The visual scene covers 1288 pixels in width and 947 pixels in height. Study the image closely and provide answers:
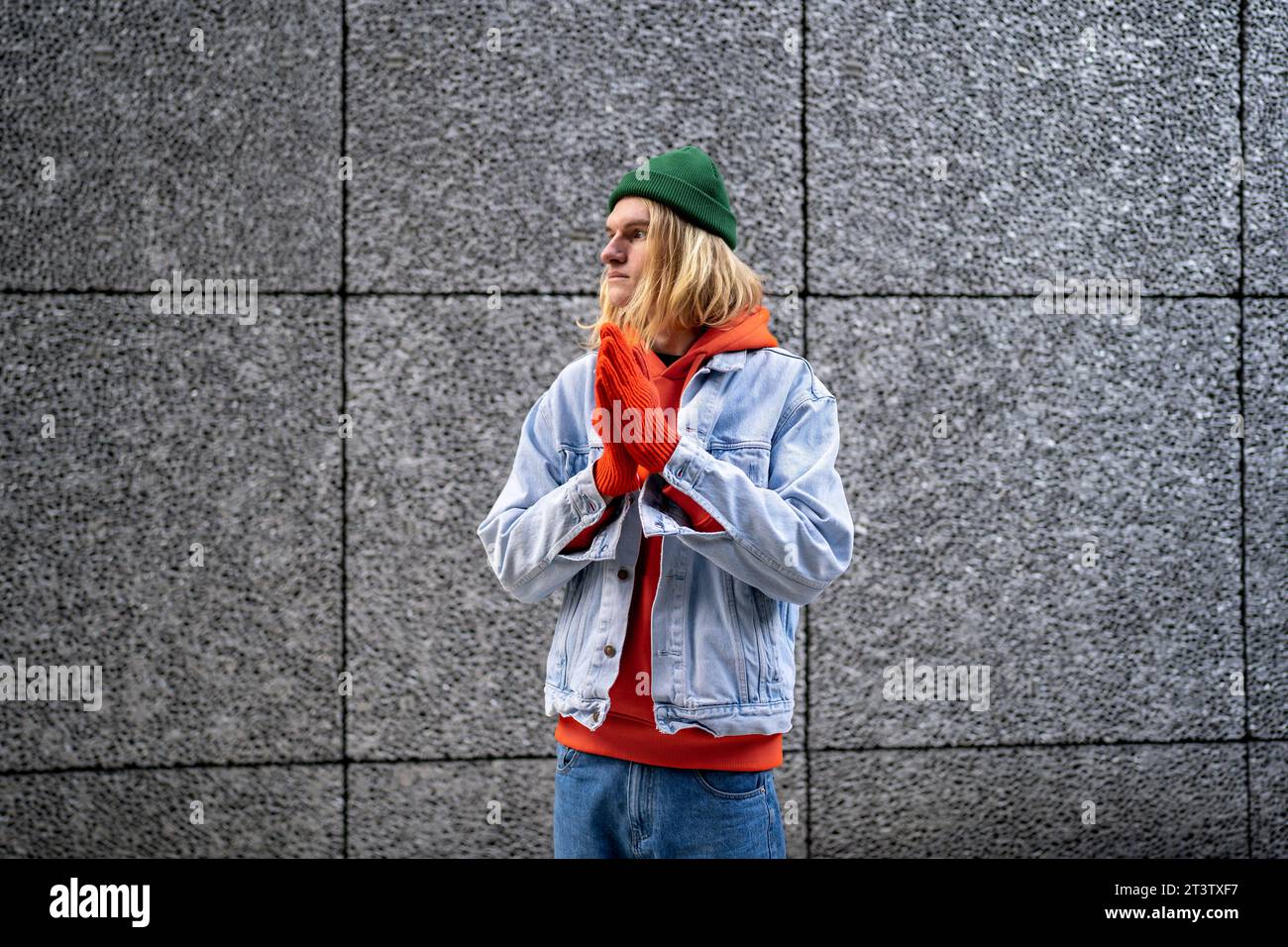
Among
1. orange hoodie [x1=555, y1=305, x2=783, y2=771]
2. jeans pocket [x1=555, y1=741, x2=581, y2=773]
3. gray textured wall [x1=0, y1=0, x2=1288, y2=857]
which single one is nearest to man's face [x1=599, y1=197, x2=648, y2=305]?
orange hoodie [x1=555, y1=305, x2=783, y2=771]

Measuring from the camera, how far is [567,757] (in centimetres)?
195

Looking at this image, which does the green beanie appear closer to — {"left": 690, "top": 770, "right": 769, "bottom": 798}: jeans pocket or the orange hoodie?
the orange hoodie

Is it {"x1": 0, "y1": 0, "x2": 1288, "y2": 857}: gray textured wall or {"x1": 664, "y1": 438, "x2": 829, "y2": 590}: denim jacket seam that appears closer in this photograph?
{"x1": 664, "y1": 438, "x2": 829, "y2": 590}: denim jacket seam

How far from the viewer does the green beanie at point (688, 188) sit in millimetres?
2014

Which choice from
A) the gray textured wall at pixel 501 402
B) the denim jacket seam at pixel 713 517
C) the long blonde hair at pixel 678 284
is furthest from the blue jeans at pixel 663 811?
the gray textured wall at pixel 501 402

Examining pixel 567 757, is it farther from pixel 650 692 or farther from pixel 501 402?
pixel 501 402

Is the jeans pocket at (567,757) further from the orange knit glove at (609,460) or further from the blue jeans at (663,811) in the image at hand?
the orange knit glove at (609,460)

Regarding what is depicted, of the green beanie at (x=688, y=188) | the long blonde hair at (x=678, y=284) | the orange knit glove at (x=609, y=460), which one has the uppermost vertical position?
the green beanie at (x=688, y=188)

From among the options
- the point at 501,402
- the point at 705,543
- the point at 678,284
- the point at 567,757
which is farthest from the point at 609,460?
the point at 501,402

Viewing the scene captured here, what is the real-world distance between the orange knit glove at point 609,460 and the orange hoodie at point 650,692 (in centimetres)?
4

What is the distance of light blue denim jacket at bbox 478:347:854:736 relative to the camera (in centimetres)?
179

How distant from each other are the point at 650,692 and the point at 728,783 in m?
0.21

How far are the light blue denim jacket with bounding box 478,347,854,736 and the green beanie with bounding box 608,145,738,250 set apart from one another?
290 mm
